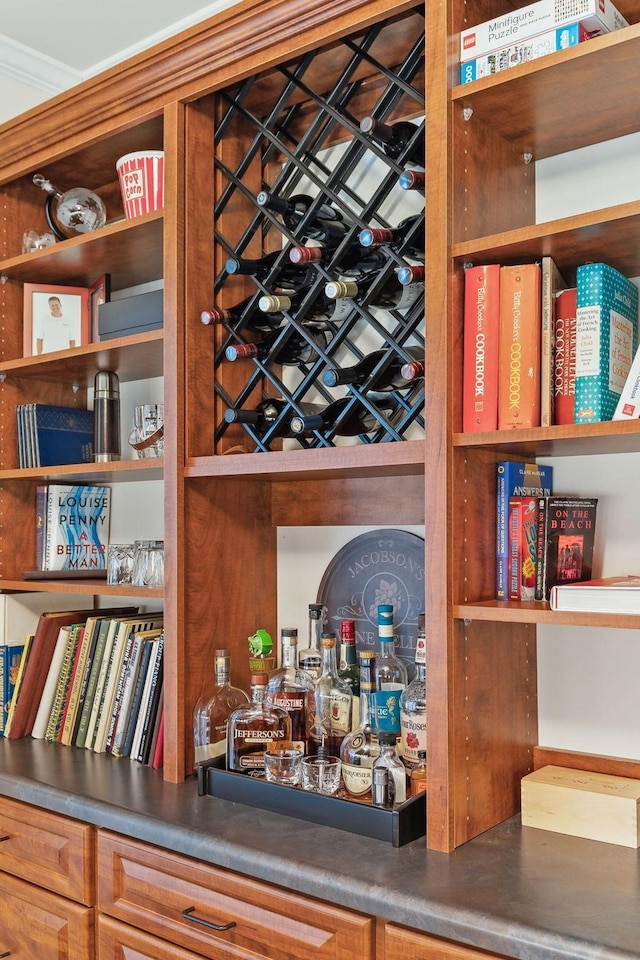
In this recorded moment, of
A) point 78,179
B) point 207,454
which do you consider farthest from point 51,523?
point 78,179

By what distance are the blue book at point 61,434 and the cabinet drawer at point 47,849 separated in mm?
908

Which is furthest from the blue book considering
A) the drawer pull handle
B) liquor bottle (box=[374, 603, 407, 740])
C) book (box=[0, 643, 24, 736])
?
the drawer pull handle

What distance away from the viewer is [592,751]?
5.39 feet

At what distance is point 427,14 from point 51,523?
5.39 ft

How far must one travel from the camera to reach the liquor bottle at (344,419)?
5.56ft

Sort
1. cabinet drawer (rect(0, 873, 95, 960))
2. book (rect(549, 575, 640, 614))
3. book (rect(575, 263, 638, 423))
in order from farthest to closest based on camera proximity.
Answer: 1. cabinet drawer (rect(0, 873, 95, 960))
2. book (rect(575, 263, 638, 423))
3. book (rect(549, 575, 640, 614))

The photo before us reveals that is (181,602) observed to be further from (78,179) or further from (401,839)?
(78,179)

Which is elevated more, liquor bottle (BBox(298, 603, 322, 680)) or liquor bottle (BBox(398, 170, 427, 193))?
liquor bottle (BBox(398, 170, 427, 193))

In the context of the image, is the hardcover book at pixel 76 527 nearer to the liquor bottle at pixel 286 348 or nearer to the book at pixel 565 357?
the liquor bottle at pixel 286 348

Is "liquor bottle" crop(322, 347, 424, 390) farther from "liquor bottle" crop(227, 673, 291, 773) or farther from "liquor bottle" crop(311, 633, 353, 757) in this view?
"liquor bottle" crop(227, 673, 291, 773)

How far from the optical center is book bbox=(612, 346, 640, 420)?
4.33ft

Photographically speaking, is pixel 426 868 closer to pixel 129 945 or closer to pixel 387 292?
pixel 129 945

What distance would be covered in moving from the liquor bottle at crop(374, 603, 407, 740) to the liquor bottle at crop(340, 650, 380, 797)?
0.02 metres

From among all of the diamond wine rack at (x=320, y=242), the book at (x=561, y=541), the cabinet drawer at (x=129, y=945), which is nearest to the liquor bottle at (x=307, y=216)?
the diamond wine rack at (x=320, y=242)
